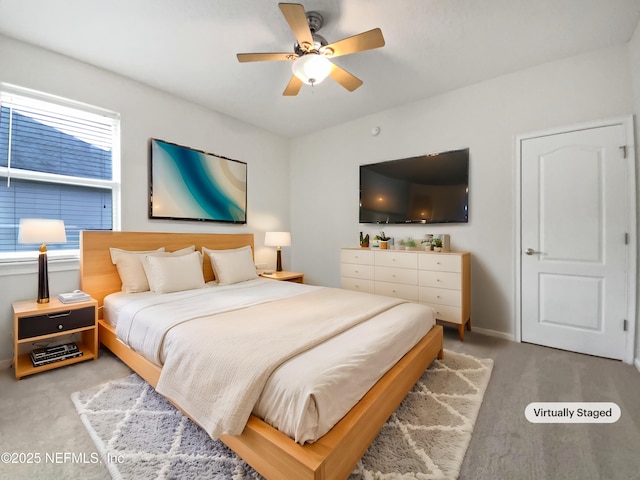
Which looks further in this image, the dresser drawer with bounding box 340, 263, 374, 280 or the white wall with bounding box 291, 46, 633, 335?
the dresser drawer with bounding box 340, 263, 374, 280

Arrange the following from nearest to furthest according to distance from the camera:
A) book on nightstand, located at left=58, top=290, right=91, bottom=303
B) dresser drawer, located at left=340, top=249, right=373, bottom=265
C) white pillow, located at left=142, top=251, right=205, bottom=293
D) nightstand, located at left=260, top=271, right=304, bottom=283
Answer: book on nightstand, located at left=58, top=290, right=91, bottom=303
white pillow, located at left=142, top=251, right=205, bottom=293
dresser drawer, located at left=340, top=249, right=373, bottom=265
nightstand, located at left=260, top=271, right=304, bottom=283

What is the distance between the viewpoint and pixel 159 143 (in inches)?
125

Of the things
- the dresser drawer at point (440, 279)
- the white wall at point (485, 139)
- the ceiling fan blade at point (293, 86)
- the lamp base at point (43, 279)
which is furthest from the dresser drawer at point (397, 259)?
the lamp base at point (43, 279)

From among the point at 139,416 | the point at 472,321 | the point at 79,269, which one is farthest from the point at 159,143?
the point at 472,321

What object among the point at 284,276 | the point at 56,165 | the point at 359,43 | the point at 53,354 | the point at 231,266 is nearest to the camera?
the point at 359,43

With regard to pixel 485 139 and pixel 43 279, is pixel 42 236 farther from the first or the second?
pixel 485 139

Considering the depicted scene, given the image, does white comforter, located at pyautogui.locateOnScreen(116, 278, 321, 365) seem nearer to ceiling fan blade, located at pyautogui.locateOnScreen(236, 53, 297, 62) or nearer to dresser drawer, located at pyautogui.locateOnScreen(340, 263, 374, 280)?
dresser drawer, located at pyautogui.locateOnScreen(340, 263, 374, 280)

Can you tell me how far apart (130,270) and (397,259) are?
2771 mm

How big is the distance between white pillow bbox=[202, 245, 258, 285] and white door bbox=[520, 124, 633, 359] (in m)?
2.98

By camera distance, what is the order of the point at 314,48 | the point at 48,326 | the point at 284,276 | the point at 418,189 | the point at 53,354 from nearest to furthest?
the point at 314,48 → the point at 48,326 → the point at 53,354 → the point at 418,189 → the point at 284,276

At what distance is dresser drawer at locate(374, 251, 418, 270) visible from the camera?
10.4 ft

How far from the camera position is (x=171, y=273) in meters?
2.73

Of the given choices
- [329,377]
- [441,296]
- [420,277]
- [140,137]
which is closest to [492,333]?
[441,296]

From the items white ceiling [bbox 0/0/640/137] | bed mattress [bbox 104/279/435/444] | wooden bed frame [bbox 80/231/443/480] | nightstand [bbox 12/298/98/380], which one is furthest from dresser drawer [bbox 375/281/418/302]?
nightstand [bbox 12/298/98/380]
